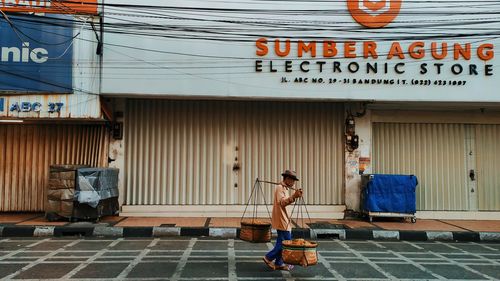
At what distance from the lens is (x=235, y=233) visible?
10383 millimetres

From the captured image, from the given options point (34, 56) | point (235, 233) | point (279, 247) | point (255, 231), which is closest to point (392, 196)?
point (235, 233)

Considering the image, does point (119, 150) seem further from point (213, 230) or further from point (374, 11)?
point (374, 11)

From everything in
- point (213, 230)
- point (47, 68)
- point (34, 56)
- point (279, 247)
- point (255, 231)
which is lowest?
point (213, 230)

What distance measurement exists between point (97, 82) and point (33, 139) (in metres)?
2.88

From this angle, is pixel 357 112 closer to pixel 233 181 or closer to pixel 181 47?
pixel 233 181

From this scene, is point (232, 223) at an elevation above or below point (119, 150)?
below

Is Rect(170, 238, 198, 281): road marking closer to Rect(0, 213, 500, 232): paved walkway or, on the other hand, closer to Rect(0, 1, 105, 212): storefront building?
Rect(0, 213, 500, 232): paved walkway

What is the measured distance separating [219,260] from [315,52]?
6029mm

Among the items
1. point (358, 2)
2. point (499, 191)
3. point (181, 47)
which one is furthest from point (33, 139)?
point (499, 191)

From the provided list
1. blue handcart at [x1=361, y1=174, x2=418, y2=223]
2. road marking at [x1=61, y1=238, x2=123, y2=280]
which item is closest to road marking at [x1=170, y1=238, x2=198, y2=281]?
road marking at [x1=61, y1=238, x2=123, y2=280]

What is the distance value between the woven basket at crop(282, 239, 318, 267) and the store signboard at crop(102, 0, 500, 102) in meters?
5.88

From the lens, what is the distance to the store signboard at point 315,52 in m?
11.2

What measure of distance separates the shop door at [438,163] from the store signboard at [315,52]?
1.57 metres

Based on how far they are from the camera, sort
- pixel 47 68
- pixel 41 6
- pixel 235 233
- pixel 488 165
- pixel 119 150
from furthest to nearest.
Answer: pixel 488 165 → pixel 119 150 → pixel 41 6 → pixel 47 68 → pixel 235 233
